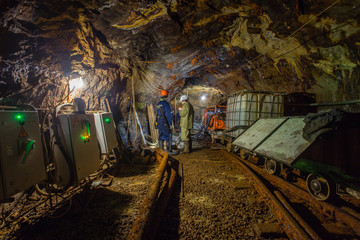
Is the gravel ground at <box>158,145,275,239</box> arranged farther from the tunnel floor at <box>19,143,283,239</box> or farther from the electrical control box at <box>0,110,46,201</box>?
the electrical control box at <box>0,110,46,201</box>

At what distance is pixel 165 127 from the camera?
6.06 meters

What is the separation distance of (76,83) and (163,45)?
378 cm

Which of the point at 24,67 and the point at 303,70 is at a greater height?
the point at 303,70

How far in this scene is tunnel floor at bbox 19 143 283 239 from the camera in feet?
6.51

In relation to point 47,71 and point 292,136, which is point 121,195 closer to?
point 47,71

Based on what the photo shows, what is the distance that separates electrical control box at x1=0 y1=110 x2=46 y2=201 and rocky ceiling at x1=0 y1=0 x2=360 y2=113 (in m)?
1.51

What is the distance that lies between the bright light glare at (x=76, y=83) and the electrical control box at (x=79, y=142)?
204cm

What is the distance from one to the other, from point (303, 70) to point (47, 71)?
31.6ft

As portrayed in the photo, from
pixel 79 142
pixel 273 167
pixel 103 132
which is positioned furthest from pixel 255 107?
pixel 79 142

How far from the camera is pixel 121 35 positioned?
5.08m

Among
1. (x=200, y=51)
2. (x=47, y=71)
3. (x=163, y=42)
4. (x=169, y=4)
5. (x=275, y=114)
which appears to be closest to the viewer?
(x=47, y=71)

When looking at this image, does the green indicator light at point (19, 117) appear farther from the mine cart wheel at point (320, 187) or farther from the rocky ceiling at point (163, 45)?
the mine cart wheel at point (320, 187)

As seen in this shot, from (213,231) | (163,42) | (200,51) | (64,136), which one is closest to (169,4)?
(163,42)

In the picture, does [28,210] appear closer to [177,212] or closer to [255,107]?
[177,212]
